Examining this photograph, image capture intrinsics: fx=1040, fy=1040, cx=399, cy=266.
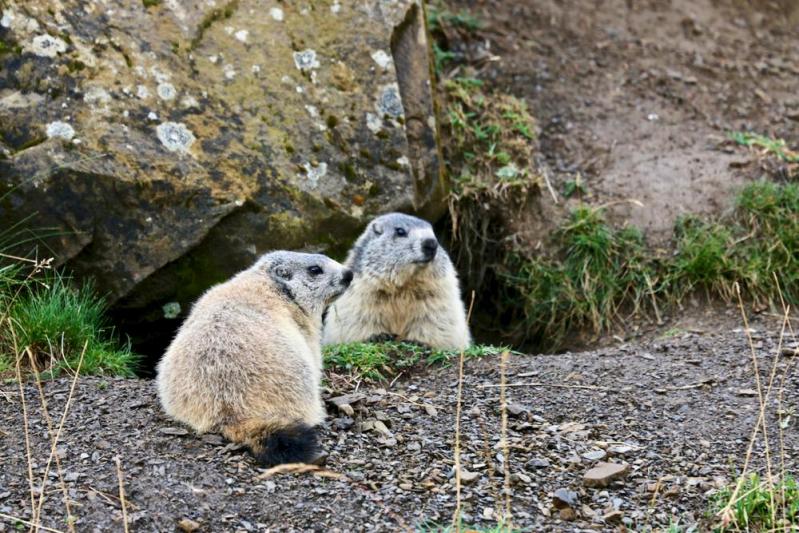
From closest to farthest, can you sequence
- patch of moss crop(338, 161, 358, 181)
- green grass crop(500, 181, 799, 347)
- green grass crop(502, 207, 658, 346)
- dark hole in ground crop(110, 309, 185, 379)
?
1. dark hole in ground crop(110, 309, 185, 379)
2. patch of moss crop(338, 161, 358, 181)
3. green grass crop(500, 181, 799, 347)
4. green grass crop(502, 207, 658, 346)

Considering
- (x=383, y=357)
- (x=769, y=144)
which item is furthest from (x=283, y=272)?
(x=769, y=144)

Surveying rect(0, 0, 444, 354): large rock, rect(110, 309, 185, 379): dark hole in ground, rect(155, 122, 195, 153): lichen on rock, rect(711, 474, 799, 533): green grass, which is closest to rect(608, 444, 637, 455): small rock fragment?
rect(711, 474, 799, 533): green grass

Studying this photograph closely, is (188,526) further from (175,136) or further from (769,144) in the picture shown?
(769,144)

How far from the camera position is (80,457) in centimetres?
495

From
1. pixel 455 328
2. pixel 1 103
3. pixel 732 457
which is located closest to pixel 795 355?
pixel 732 457

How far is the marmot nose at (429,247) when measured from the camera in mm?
7386

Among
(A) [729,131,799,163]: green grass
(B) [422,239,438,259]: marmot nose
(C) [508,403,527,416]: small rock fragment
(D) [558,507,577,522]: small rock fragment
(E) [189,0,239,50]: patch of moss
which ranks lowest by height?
(D) [558,507,577,522]: small rock fragment

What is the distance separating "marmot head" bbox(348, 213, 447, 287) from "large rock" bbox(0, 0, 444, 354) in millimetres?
223

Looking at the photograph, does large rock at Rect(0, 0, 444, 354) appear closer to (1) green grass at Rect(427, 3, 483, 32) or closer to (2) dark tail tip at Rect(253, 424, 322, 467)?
(1) green grass at Rect(427, 3, 483, 32)

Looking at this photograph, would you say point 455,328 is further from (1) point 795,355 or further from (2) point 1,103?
(2) point 1,103

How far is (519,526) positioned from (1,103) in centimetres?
446

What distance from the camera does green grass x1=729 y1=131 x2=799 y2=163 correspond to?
356 inches

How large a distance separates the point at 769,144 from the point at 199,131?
5.02m

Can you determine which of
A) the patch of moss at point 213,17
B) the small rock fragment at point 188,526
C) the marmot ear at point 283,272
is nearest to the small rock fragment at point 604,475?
the small rock fragment at point 188,526
